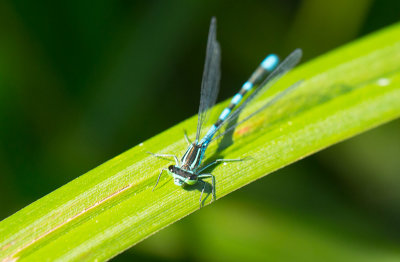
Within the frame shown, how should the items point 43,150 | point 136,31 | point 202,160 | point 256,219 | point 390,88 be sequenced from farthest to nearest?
1. point 136,31
2. point 43,150
3. point 256,219
4. point 202,160
5. point 390,88

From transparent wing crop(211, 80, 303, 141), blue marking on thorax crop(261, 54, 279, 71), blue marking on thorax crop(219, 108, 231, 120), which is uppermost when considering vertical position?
blue marking on thorax crop(261, 54, 279, 71)

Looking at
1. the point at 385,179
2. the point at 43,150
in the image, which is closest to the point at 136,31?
the point at 43,150

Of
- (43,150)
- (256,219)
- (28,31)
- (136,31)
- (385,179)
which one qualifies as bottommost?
(385,179)

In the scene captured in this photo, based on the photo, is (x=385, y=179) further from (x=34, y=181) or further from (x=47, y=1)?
(x=47, y=1)

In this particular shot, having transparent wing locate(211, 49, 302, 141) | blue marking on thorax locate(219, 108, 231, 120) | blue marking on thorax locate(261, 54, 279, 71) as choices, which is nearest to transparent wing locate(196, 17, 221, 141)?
blue marking on thorax locate(219, 108, 231, 120)

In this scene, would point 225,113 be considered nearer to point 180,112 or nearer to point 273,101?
point 273,101

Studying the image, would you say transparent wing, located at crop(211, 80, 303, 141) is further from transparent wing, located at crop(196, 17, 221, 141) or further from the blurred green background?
the blurred green background
